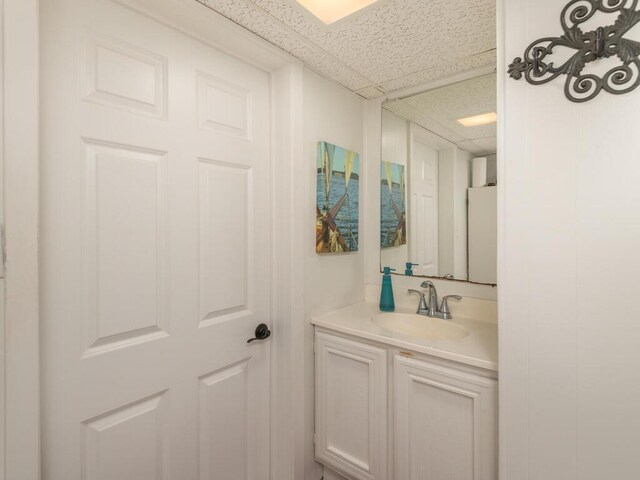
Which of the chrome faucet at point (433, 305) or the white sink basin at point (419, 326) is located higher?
the chrome faucet at point (433, 305)

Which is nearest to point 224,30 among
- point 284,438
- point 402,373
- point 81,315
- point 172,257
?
point 172,257

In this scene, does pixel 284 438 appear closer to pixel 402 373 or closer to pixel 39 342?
pixel 402 373

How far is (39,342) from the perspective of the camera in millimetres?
867

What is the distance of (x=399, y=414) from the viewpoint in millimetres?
1317

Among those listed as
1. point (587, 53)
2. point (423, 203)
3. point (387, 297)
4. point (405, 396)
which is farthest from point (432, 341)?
point (587, 53)

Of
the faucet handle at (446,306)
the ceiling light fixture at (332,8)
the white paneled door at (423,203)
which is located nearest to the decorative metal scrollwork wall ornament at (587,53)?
the ceiling light fixture at (332,8)

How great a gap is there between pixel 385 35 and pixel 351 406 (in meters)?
1.66

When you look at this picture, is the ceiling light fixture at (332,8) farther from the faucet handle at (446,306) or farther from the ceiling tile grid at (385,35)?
the faucet handle at (446,306)

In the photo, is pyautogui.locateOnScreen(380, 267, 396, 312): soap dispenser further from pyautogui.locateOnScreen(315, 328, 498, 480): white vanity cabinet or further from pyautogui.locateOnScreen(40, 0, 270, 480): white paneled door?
pyautogui.locateOnScreen(40, 0, 270, 480): white paneled door

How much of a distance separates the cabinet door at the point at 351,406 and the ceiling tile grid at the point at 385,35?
4.41 ft

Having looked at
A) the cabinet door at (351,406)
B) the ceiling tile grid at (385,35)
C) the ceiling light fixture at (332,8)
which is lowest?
the cabinet door at (351,406)

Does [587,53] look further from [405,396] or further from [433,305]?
[405,396]

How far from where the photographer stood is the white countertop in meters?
1.15

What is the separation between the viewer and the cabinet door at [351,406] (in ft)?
4.52
